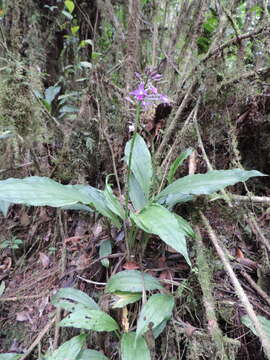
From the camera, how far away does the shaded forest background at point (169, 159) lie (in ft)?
3.76

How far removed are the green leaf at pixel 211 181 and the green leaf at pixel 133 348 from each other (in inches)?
23.7

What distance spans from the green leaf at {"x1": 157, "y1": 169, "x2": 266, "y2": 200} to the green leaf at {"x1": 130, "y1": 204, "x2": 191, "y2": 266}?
18cm

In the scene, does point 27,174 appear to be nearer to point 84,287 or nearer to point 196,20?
point 84,287

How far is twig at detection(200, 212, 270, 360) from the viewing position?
2.85 ft

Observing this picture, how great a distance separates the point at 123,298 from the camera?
1.10 m

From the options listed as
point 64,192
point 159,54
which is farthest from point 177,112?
point 159,54

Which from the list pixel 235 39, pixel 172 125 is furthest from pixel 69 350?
pixel 235 39

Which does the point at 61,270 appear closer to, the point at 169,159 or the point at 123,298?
the point at 123,298

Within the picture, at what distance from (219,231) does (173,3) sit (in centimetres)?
271

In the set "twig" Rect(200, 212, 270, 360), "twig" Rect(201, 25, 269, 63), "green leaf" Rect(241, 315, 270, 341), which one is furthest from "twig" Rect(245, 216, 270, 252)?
"twig" Rect(201, 25, 269, 63)

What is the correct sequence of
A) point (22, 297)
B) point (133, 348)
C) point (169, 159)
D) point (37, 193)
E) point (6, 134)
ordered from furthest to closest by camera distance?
point (6, 134) < point (169, 159) < point (22, 297) < point (37, 193) < point (133, 348)

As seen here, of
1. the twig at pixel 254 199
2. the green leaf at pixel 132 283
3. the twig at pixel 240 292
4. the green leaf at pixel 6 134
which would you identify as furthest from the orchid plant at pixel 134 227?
the green leaf at pixel 6 134

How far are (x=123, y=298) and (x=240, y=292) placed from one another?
464mm

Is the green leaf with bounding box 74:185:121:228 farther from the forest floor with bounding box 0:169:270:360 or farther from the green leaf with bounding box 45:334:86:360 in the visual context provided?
the green leaf with bounding box 45:334:86:360
